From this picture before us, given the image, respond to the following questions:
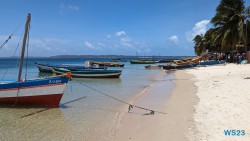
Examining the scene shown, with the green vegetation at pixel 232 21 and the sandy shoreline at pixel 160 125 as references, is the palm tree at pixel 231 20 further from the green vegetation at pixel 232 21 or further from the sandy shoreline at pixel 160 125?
the sandy shoreline at pixel 160 125

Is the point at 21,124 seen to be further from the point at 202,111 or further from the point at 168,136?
the point at 202,111

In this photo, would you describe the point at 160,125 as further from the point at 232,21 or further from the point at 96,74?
the point at 232,21

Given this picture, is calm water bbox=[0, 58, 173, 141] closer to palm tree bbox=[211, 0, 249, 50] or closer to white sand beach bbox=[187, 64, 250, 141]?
white sand beach bbox=[187, 64, 250, 141]

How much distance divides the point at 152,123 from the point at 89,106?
5235mm

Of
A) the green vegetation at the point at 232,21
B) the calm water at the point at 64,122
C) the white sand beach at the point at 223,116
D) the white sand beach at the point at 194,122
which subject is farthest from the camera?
the green vegetation at the point at 232,21

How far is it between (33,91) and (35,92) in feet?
0.36

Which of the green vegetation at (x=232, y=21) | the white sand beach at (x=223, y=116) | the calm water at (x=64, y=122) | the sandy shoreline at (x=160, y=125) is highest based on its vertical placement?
the green vegetation at (x=232, y=21)

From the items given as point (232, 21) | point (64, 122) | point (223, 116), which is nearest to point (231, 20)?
point (232, 21)

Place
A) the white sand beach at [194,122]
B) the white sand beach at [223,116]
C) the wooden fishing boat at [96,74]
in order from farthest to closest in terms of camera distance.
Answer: the wooden fishing boat at [96,74] < the white sand beach at [194,122] < the white sand beach at [223,116]

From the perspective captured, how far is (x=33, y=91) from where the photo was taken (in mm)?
12891

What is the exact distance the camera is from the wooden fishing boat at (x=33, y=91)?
1271cm

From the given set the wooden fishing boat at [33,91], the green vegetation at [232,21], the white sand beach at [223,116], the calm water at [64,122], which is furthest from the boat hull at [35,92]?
the green vegetation at [232,21]

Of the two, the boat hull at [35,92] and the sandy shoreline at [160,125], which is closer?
the sandy shoreline at [160,125]

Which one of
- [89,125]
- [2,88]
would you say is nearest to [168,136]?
[89,125]
